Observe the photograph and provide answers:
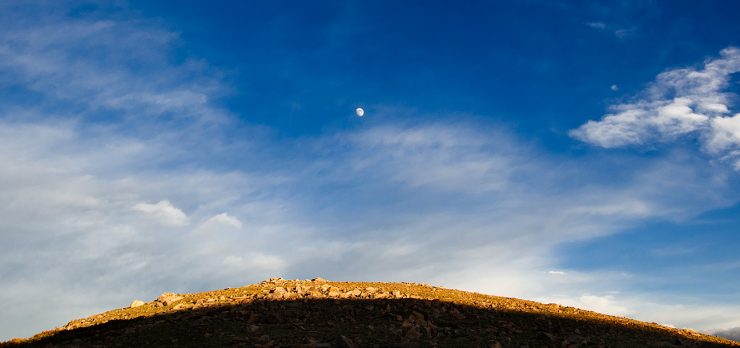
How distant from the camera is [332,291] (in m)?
37.7

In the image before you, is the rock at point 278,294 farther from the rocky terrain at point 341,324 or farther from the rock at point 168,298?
the rock at point 168,298

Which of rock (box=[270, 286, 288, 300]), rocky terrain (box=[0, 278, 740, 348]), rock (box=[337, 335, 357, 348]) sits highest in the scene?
rock (box=[270, 286, 288, 300])

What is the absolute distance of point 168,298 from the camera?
3862 centimetres

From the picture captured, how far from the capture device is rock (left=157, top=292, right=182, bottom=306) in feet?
122

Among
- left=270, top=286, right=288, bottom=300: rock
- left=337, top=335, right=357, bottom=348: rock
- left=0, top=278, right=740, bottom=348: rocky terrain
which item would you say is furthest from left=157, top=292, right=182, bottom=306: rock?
left=337, top=335, right=357, bottom=348: rock

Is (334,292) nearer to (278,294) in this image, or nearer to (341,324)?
(278,294)

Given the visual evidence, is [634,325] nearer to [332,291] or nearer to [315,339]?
[332,291]

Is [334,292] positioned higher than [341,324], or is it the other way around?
[334,292]

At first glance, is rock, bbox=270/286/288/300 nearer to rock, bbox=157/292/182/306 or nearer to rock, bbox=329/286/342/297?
rock, bbox=329/286/342/297

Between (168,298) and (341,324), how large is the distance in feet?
54.8

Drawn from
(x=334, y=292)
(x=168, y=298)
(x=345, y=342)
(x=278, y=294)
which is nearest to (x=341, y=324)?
(x=345, y=342)

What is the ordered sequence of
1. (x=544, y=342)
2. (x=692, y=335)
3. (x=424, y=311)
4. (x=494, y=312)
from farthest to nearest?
1. (x=692, y=335)
2. (x=494, y=312)
3. (x=424, y=311)
4. (x=544, y=342)

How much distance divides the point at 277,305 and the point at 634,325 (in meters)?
26.0

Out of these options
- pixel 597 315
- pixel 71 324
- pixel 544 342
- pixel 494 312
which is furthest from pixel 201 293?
pixel 597 315
